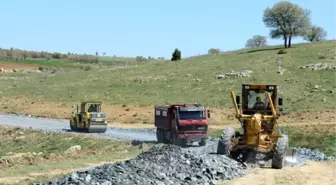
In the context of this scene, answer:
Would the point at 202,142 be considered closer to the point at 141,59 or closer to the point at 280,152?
the point at 280,152

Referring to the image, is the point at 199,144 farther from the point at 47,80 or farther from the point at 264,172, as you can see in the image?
the point at 47,80

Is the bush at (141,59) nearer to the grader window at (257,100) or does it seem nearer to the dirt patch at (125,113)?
the dirt patch at (125,113)

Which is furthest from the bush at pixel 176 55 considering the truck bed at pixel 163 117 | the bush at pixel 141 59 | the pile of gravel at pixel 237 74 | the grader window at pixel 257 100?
the grader window at pixel 257 100

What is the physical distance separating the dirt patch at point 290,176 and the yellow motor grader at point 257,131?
714mm

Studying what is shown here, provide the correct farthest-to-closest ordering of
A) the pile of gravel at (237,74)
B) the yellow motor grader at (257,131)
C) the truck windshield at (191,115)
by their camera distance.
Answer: the pile of gravel at (237,74)
the truck windshield at (191,115)
the yellow motor grader at (257,131)

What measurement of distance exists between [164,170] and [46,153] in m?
16.8

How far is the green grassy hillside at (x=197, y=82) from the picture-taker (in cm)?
6931

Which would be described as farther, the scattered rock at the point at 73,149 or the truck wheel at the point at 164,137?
the truck wheel at the point at 164,137

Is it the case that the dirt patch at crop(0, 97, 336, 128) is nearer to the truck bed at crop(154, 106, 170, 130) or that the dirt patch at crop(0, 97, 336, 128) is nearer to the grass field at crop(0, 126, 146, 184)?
the grass field at crop(0, 126, 146, 184)

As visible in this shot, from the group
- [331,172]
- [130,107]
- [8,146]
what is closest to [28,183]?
Answer: [331,172]

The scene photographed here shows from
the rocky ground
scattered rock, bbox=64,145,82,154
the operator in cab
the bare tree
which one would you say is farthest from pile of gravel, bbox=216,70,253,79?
the rocky ground

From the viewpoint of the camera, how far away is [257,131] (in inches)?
1039

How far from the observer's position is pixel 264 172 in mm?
25656

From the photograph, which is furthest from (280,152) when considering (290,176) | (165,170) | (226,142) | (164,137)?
(164,137)
